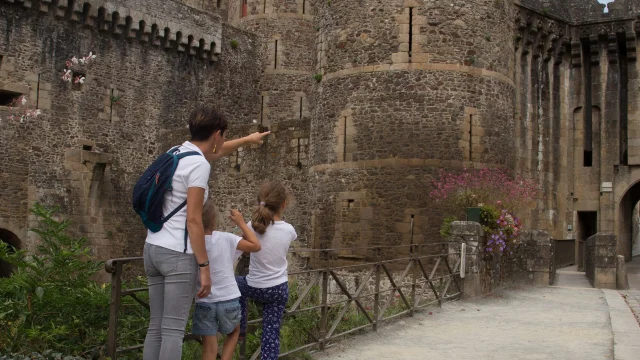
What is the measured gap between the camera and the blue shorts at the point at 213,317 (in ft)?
15.0

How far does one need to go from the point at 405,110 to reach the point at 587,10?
8369 mm

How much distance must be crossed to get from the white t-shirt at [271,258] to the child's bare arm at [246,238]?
32 cm

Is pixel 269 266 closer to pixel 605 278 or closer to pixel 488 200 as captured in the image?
pixel 488 200

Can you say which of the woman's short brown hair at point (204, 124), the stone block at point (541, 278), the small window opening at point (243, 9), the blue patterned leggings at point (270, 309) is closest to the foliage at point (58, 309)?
the blue patterned leggings at point (270, 309)

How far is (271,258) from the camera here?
17.1ft

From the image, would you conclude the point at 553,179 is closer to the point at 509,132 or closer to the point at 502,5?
the point at 509,132

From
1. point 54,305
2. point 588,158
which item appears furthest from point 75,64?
point 54,305

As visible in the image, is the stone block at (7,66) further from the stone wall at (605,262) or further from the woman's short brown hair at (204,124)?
the woman's short brown hair at (204,124)

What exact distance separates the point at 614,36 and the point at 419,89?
7.69 meters

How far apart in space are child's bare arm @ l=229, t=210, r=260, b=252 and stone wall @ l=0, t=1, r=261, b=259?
13.2m

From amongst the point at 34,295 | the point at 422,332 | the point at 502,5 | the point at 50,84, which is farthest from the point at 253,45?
the point at 34,295

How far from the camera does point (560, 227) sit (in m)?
19.2

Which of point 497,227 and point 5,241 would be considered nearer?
point 497,227

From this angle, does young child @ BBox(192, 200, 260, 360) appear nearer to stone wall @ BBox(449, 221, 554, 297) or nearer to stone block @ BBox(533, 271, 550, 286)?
stone wall @ BBox(449, 221, 554, 297)
